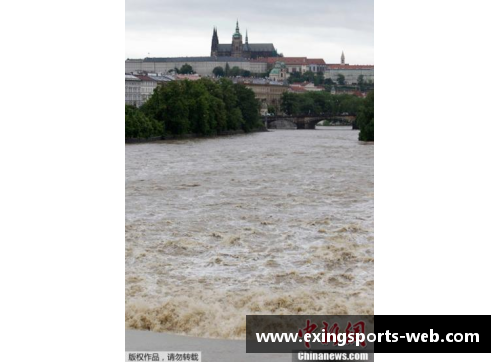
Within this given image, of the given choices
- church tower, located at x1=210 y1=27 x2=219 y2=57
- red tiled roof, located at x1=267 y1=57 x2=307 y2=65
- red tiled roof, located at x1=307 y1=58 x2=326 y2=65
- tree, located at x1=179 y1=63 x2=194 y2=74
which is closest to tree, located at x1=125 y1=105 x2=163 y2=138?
tree, located at x1=179 y1=63 x2=194 y2=74

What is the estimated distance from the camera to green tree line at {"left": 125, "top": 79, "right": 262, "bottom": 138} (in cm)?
2235

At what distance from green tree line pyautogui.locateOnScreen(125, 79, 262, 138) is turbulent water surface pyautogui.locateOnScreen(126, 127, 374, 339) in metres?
9.29

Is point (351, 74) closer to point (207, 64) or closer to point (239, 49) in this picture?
point (239, 49)

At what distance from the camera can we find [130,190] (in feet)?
34.0

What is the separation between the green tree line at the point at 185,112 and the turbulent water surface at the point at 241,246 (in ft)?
30.5

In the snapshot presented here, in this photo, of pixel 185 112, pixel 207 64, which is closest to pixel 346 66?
pixel 207 64

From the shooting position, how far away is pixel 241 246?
6.91m

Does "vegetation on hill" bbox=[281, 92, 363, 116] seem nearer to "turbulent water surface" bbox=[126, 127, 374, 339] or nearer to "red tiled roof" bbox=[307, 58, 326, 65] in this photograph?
"turbulent water surface" bbox=[126, 127, 374, 339]

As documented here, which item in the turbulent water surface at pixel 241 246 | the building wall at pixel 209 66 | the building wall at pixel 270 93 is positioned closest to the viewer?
the turbulent water surface at pixel 241 246

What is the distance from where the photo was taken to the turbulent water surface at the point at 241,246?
16.5 feet

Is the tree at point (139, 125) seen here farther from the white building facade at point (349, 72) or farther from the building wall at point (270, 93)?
the white building facade at point (349, 72)

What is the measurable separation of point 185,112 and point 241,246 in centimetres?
1759

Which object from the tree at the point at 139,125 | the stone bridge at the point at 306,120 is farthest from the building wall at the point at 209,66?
the tree at the point at 139,125
